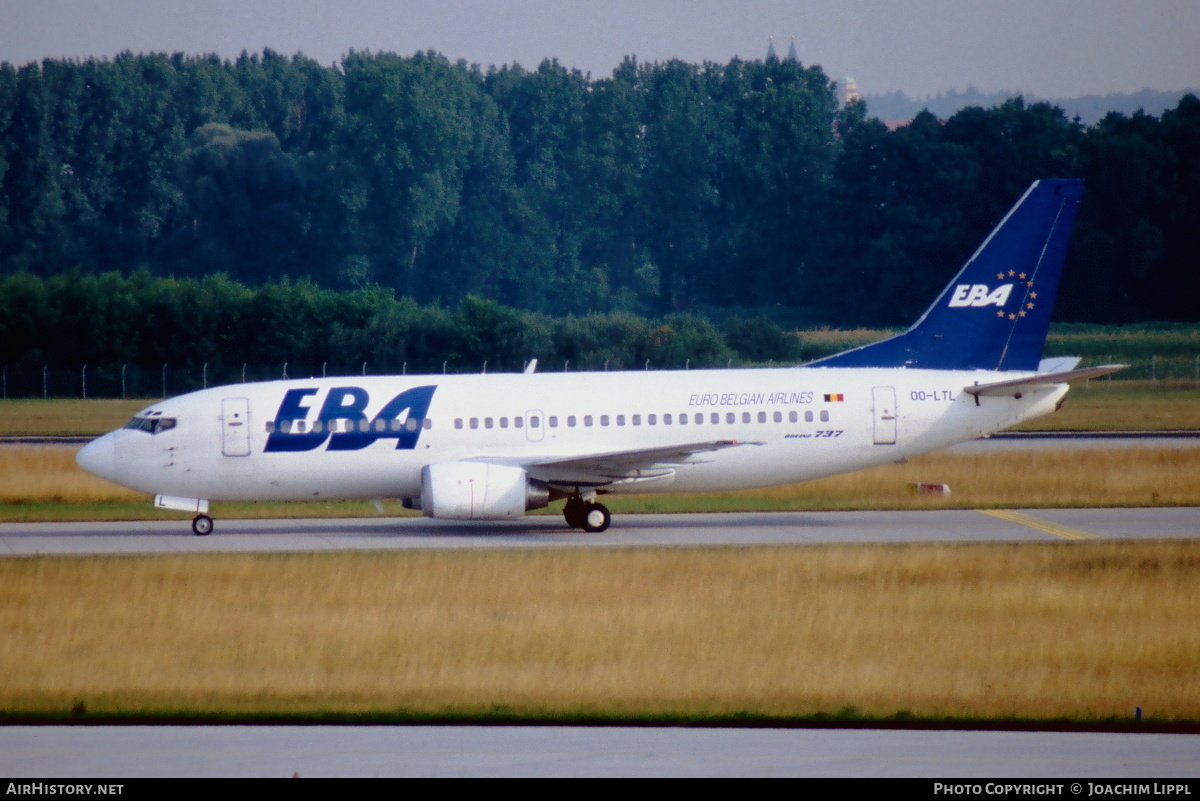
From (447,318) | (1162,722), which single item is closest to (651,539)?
(1162,722)

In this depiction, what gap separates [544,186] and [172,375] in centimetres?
4922

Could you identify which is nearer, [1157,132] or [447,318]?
[447,318]

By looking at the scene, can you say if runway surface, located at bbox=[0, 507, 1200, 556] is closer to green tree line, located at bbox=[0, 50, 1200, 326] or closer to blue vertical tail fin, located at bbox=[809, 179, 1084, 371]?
blue vertical tail fin, located at bbox=[809, 179, 1084, 371]

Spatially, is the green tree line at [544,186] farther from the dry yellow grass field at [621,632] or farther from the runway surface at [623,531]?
the dry yellow grass field at [621,632]

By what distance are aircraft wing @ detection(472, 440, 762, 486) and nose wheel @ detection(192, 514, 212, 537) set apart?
5521 millimetres

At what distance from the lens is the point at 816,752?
40.7 feet

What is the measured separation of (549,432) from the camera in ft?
92.7

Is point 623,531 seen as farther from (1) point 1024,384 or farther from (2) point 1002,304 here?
(2) point 1002,304

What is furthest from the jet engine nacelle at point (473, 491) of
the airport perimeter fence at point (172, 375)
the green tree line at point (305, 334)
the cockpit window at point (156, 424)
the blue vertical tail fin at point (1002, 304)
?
the airport perimeter fence at point (172, 375)

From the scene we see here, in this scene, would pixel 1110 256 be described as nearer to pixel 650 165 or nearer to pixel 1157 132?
pixel 1157 132

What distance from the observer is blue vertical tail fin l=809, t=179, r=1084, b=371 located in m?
30.1

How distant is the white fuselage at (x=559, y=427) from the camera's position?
2777 cm

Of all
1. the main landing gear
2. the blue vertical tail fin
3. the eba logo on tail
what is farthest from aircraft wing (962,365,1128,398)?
the main landing gear
